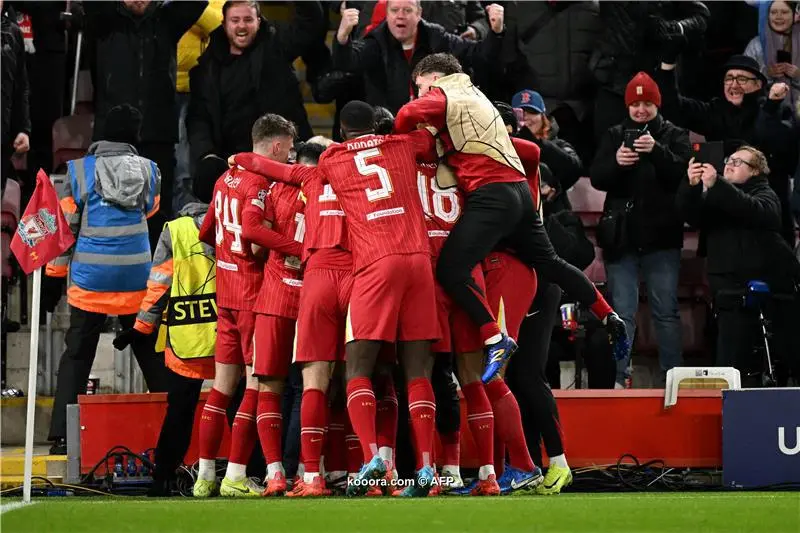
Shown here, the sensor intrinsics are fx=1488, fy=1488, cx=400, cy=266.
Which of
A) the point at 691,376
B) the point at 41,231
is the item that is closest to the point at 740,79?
the point at 691,376

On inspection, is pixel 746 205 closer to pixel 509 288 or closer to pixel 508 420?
pixel 509 288

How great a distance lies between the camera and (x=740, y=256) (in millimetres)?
10359

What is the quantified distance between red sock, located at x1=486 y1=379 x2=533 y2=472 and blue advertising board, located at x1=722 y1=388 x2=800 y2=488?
147 centimetres

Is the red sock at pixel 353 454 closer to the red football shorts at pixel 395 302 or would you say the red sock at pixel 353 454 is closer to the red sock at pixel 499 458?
the red sock at pixel 499 458

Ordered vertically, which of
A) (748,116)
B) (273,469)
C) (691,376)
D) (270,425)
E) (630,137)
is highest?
(748,116)

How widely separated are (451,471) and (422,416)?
2.06 ft

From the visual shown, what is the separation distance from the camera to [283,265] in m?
8.32

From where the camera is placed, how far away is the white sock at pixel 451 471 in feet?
26.1

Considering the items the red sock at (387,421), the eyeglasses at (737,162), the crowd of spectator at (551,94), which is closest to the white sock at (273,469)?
the red sock at (387,421)

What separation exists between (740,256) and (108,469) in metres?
4.55

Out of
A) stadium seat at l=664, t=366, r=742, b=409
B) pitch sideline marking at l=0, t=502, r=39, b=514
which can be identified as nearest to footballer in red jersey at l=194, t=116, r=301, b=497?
pitch sideline marking at l=0, t=502, r=39, b=514

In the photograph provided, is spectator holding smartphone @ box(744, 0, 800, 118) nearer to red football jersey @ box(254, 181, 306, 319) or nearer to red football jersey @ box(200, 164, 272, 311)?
red football jersey @ box(254, 181, 306, 319)

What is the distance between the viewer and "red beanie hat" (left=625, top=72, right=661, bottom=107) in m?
10.7

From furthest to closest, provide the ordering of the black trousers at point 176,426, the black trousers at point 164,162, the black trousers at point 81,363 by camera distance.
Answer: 1. the black trousers at point 164,162
2. the black trousers at point 81,363
3. the black trousers at point 176,426
